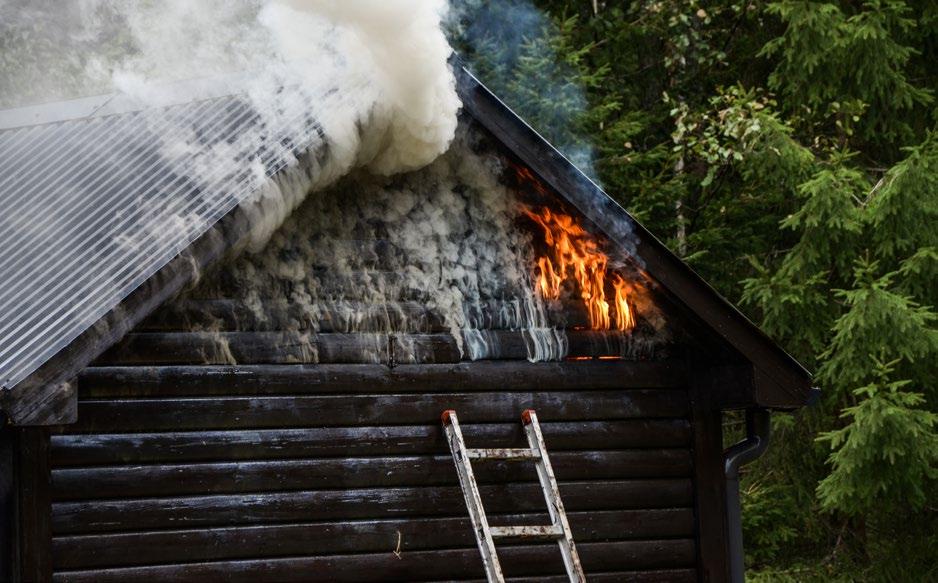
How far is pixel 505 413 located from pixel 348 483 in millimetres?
1152

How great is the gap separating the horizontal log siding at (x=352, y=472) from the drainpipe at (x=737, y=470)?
27 centimetres

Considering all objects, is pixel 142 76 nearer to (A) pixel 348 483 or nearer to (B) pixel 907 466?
(A) pixel 348 483

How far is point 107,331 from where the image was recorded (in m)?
8.02

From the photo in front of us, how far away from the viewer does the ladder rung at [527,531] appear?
9.05 meters

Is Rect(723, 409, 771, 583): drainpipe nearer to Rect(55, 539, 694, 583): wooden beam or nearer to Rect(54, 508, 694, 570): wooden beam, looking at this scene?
Rect(55, 539, 694, 583): wooden beam

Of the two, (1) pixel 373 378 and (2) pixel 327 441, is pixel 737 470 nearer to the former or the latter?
(1) pixel 373 378

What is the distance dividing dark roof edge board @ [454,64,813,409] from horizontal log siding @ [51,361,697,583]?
690 mm

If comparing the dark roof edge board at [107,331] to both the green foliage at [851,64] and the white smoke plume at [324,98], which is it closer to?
the white smoke plume at [324,98]

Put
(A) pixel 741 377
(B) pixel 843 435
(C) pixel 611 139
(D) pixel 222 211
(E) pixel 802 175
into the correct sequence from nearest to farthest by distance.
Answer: (D) pixel 222 211 < (A) pixel 741 377 < (B) pixel 843 435 < (E) pixel 802 175 < (C) pixel 611 139

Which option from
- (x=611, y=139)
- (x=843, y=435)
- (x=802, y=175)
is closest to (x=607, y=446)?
(x=843, y=435)

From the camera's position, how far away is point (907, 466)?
15039 millimetres

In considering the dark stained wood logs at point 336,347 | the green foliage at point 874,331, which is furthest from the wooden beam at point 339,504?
the green foliage at point 874,331

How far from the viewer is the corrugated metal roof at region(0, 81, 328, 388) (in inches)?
324

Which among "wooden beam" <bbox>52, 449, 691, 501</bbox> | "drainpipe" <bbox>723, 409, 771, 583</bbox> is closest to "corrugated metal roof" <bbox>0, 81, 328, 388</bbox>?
"wooden beam" <bbox>52, 449, 691, 501</bbox>
